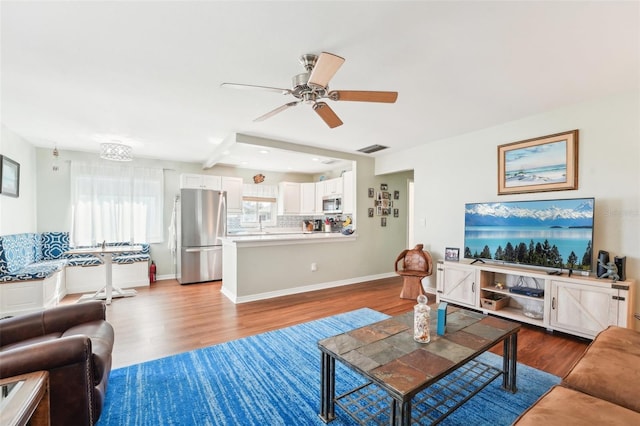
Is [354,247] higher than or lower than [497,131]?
lower

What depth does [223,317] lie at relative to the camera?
3408mm

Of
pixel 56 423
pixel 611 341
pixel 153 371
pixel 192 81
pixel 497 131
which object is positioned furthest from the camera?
pixel 497 131

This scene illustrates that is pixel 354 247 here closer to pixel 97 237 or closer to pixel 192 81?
pixel 192 81

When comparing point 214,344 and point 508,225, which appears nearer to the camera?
point 214,344

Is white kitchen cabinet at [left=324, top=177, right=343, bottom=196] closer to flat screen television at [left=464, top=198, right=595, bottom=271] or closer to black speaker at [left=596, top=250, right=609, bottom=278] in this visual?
flat screen television at [left=464, top=198, right=595, bottom=271]

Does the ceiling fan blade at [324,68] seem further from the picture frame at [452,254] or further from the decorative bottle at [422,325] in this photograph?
the picture frame at [452,254]

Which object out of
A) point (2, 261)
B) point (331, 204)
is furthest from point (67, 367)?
point (331, 204)

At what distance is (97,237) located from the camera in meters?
5.04

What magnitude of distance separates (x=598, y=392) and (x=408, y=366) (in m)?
0.90

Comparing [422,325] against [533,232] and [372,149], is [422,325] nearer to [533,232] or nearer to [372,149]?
[533,232]

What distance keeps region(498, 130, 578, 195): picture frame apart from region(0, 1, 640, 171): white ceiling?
1.32 ft

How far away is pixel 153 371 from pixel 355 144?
13.0ft

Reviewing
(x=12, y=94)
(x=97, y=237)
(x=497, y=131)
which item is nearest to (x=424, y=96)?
(x=497, y=131)

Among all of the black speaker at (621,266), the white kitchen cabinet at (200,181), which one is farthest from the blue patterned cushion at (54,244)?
the black speaker at (621,266)
